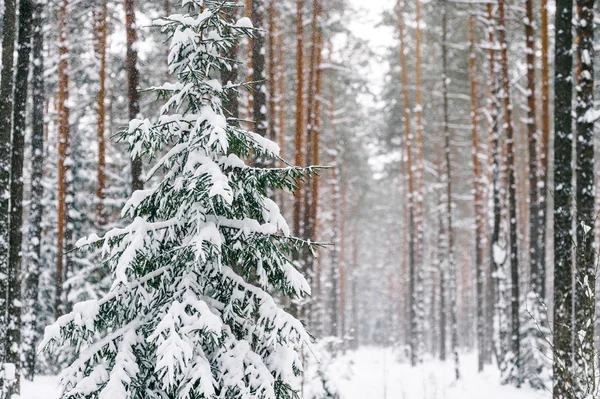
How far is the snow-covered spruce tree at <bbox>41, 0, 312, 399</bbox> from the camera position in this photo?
5902mm

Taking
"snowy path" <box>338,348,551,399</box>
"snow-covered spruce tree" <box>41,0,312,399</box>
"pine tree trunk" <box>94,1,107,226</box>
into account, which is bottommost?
"snowy path" <box>338,348,551,399</box>

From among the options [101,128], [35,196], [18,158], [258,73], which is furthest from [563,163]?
[35,196]

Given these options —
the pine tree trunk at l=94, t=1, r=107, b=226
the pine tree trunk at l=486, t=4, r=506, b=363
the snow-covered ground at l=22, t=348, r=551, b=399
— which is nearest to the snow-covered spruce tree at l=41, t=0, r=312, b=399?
the snow-covered ground at l=22, t=348, r=551, b=399

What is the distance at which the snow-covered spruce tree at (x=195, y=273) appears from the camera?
5902 mm

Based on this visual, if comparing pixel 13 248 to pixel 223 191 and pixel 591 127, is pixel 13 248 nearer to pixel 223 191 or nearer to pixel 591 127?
pixel 223 191

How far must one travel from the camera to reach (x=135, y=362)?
6129 mm

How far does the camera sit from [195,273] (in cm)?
643

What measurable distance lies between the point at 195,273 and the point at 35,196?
10.4m

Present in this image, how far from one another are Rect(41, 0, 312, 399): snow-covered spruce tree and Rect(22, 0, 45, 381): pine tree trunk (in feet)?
26.5

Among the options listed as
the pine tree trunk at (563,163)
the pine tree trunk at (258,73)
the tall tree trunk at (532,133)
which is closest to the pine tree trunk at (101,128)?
the pine tree trunk at (258,73)

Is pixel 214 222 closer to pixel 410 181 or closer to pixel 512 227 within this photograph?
pixel 512 227

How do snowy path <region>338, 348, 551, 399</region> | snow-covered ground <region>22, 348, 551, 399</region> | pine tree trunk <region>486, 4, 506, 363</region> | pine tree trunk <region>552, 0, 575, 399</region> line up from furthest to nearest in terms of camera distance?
pine tree trunk <region>486, 4, 506, 363</region>, snowy path <region>338, 348, 551, 399</region>, snow-covered ground <region>22, 348, 551, 399</region>, pine tree trunk <region>552, 0, 575, 399</region>

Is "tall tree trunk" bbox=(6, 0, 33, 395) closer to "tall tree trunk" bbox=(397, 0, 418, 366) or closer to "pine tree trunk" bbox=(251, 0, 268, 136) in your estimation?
"pine tree trunk" bbox=(251, 0, 268, 136)

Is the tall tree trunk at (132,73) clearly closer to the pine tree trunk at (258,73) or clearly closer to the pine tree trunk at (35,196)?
the pine tree trunk at (258,73)
